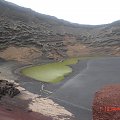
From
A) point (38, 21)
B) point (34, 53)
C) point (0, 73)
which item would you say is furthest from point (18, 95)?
point (38, 21)

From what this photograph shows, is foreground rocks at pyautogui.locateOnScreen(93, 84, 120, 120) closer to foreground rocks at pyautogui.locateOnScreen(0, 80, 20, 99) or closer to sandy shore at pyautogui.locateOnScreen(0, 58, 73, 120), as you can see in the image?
sandy shore at pyautogui.locateOnScreen(0, 58, 73, 120)

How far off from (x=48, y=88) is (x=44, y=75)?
8.78 meters

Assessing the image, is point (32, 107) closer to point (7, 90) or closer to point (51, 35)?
point (7, 90)

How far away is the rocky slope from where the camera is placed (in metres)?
71.1

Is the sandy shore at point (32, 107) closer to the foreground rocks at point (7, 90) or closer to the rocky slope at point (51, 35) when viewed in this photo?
the foreground rocks at point (7, 90)

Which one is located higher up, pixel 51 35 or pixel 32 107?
pixel 51 35

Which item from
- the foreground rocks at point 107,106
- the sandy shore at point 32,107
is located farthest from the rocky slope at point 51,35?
the foreground rocks at point 107,106

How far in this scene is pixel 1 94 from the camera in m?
30.9

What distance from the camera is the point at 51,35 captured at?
83.0 m

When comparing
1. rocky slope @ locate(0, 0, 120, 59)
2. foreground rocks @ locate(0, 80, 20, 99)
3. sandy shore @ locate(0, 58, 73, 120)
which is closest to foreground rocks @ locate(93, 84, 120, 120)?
sandy shore @ locate(0, 58, 73, 120)

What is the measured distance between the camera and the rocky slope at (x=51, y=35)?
7106 cm

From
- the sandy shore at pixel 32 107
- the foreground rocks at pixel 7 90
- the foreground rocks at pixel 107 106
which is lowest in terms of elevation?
the sandy shore at pixel 32 107

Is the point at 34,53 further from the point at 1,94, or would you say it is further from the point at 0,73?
the point at 1,94

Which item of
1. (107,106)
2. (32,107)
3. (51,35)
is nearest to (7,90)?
(32,107)
